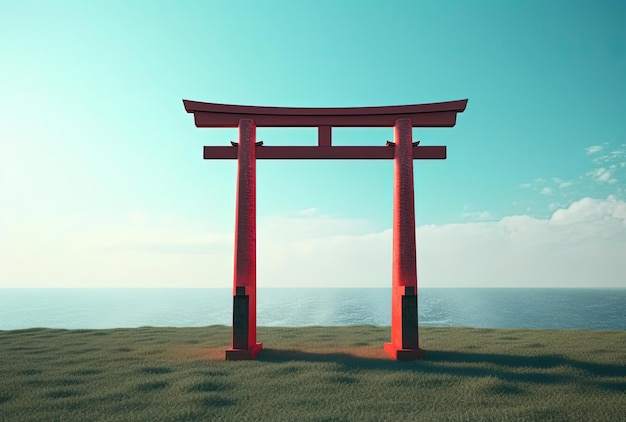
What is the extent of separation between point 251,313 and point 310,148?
3579 millimetres

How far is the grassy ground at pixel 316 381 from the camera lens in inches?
204

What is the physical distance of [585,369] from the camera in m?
6.98

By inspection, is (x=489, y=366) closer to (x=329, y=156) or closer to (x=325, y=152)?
(x=329, y=156)

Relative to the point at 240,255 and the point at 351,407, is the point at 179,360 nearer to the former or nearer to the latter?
the point at 240,255

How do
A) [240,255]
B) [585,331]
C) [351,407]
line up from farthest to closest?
[585,331]
[240,255]
[351,407]

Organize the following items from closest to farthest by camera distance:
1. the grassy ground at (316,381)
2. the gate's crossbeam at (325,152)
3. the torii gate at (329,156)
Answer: the grassy ground at (316,381), the torii gate at (329,156), the gate's crossbeam at (325,152)

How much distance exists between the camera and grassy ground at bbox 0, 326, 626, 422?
519cm

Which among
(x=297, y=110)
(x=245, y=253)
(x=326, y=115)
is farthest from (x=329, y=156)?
(x=245, y=253)

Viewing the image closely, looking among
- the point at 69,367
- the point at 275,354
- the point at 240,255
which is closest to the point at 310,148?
the point at 240,255

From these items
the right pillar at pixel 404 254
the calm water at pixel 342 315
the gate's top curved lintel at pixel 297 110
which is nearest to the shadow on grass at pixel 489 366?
the right pillar at pixel 404 254

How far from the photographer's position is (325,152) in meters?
8.99

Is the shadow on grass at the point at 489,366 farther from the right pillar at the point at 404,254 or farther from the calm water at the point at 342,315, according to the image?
the calm water at the point at 342,315

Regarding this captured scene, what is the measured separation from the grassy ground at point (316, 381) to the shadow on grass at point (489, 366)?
0.06 ft

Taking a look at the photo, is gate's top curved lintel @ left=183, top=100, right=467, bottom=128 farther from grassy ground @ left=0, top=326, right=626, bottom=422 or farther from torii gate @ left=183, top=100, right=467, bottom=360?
grassy ground @ left=0, top=326, right=626, bottom=422
